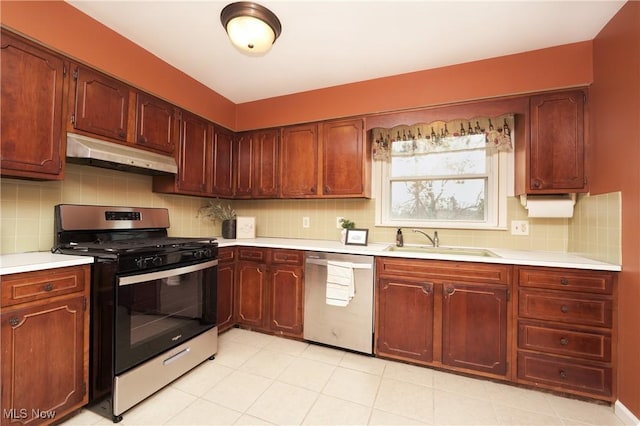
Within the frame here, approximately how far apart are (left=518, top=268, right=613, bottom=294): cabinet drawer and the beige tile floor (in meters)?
0.74

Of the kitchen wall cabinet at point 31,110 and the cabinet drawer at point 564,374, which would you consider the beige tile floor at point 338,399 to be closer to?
the cabinet drawer at point 564,374

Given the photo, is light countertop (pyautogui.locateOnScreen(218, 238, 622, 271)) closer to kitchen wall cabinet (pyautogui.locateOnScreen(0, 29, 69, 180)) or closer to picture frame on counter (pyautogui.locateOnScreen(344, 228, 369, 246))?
picture frame on counter (pyautogui.locateOnScreen(344, 228, 369, 246))

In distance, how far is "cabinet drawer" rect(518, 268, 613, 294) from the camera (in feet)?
5.73

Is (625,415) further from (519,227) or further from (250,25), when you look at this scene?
(250,25)

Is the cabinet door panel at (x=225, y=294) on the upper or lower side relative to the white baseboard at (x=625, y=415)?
upper

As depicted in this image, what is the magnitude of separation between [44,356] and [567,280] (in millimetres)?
3148

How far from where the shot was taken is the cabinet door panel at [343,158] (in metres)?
2.67

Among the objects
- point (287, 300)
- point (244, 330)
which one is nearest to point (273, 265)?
point (287, 300)

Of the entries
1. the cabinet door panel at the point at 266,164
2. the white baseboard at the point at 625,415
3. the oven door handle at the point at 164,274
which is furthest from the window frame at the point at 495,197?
the oven door handle at the point at 164,274

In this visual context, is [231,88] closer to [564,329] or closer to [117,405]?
[117,405]

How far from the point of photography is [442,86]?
7.73 feet

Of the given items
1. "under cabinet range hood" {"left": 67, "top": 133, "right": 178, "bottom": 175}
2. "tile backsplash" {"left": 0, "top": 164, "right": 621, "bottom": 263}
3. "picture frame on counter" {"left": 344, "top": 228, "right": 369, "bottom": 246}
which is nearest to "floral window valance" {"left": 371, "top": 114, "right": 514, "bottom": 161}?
"tile backsplash" {"left": 0, "top": 164, "right": 621, "bottom": 263}

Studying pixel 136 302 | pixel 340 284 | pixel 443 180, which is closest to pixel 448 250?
pixel 443 180

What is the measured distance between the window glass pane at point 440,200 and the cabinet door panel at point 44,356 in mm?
2645
